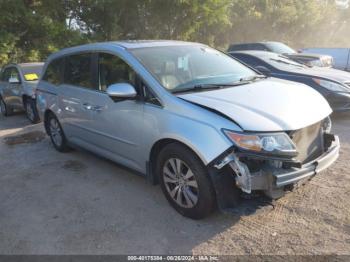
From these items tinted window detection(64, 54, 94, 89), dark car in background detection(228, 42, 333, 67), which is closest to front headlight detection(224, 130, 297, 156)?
tinted window detection(64, 54, 94, 89)

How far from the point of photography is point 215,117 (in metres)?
2.98

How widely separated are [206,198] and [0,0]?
47.3ft

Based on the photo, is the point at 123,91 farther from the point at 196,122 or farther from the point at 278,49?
the point at 278,49

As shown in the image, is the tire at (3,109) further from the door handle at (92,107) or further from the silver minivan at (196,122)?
the door handle at (92,107)

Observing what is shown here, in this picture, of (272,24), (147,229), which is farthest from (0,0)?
(272,24)

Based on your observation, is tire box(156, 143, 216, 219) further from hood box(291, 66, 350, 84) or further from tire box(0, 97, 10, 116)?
tire box(0, 97, 10, 116)

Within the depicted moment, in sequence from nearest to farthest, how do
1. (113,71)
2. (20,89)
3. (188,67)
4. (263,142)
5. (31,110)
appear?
1. (263,142)
2. (188,67)
3. (113,71)
4. (31,110)
5. (20,89)

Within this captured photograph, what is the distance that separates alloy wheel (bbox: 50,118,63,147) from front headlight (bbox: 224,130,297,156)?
11.5 ft

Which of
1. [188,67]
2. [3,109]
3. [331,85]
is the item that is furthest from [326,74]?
[3,109]

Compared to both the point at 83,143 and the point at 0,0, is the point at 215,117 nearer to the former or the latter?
the point at 83,143

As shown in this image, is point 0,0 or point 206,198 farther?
point 0,0

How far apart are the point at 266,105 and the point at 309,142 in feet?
1.81

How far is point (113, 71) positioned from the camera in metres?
4.10

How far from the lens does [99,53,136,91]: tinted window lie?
3.79 m
